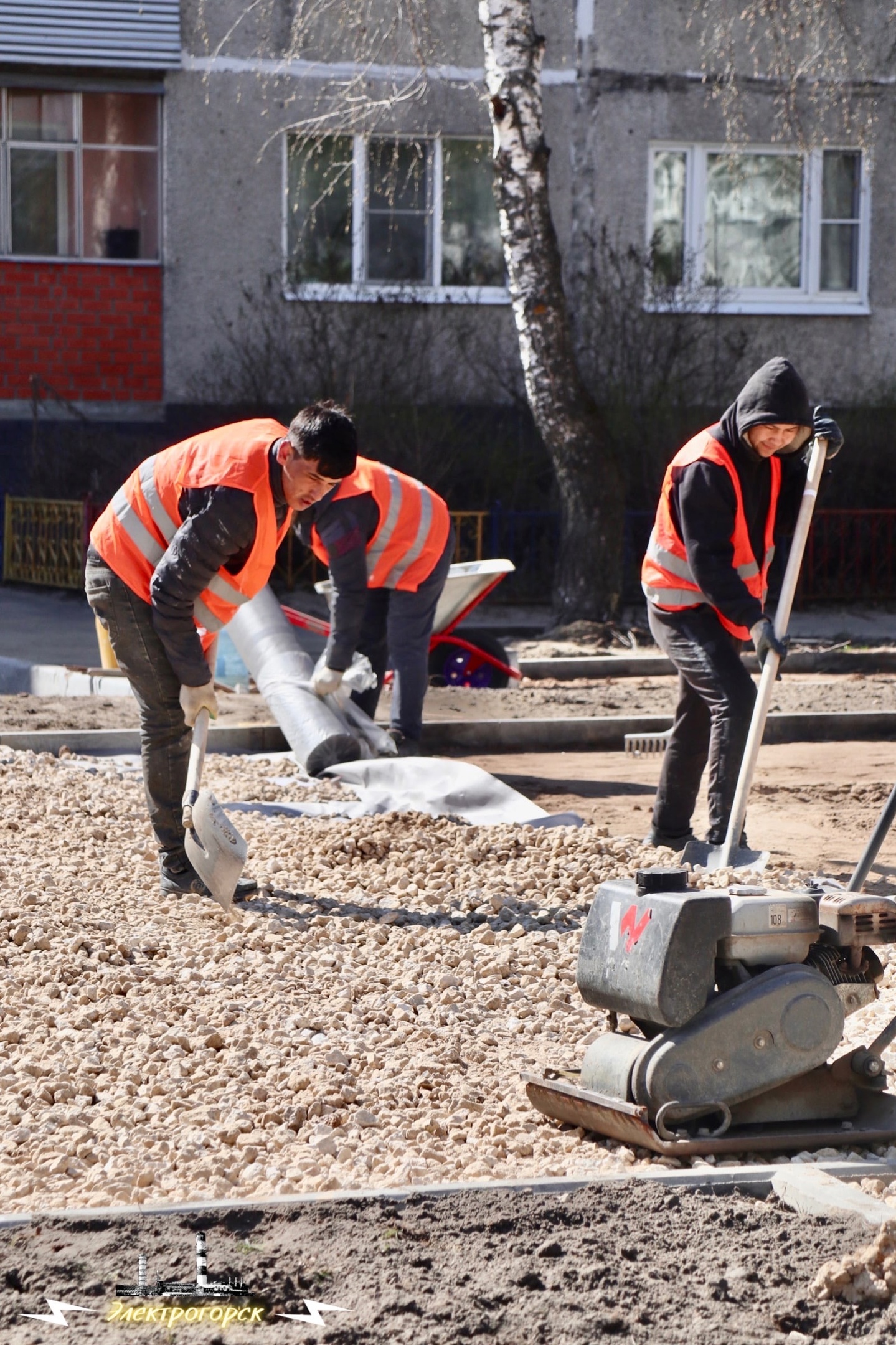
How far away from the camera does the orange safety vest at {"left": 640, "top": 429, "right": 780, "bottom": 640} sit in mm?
5898

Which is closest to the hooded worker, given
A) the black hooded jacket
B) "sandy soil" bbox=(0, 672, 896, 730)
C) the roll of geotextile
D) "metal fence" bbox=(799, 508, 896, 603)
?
the black hooded jacket

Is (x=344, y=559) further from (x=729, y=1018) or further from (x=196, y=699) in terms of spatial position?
(x=729, y=1018)

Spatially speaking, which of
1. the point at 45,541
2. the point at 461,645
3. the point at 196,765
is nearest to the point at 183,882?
the point at 196,765

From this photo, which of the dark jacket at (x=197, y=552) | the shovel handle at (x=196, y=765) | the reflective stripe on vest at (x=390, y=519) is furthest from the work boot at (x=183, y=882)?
the reflective stripe on vest at (x=390, y=519)

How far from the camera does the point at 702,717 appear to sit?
6340mm

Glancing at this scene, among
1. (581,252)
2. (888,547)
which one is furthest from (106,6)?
(888,547)

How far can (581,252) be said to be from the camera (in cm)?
1783

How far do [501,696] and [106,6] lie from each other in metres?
9.94

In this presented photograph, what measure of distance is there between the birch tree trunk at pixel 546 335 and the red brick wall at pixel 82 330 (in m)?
5.75

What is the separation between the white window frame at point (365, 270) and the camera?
677 inches

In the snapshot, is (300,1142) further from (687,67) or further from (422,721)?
(687,67)

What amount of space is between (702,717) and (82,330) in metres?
12.4

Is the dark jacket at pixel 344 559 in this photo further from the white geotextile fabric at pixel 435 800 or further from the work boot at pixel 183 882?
the work boot at pixel 183 882

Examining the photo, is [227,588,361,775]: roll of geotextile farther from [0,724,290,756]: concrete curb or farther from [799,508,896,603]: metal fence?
[799,508,896,603]: metal fence
